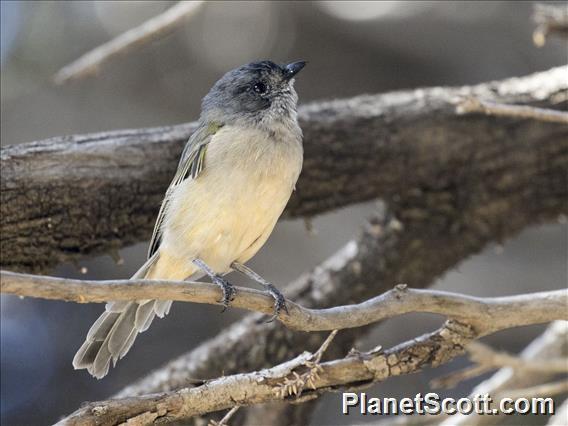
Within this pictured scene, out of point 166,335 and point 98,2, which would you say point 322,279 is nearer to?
point 166,335

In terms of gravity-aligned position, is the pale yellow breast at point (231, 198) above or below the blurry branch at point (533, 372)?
above

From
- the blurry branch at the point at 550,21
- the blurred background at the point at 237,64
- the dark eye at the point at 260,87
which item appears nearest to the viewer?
the dark eye at the point at 260,87

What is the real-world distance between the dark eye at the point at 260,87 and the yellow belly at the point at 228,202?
37 cm

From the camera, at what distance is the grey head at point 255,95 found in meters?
3.61

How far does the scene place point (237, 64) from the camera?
6648 mm

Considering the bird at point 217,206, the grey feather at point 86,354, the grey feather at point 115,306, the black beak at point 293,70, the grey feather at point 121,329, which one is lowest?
the grey feather at point 86,354

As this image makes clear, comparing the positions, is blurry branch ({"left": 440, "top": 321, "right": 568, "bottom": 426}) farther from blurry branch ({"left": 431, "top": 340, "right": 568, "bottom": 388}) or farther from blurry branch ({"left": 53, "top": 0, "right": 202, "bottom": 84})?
blurry branch ({"left": 53, "top": 0, "right": 202, "bottom": 84})

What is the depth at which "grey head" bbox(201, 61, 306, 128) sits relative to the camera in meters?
3.61

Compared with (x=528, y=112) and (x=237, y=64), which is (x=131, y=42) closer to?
(x=528, y=112)

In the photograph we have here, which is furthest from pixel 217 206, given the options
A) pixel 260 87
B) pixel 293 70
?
pixel 293 70

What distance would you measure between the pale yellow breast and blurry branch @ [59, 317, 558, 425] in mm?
638

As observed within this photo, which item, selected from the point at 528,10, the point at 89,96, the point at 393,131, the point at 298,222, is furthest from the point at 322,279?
the point at 528,10

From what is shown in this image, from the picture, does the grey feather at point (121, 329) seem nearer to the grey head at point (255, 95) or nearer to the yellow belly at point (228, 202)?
the yellow belly at point (228, 202)

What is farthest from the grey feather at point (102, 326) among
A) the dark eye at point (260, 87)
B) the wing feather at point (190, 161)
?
the dark eye at point (260, 87)
